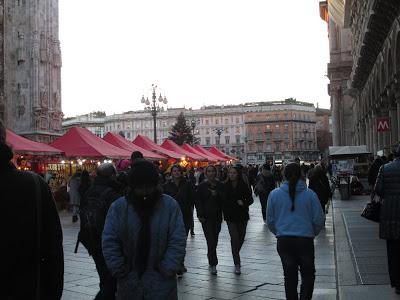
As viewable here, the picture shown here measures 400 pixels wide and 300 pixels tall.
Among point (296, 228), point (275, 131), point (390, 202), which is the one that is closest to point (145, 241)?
point (296, 228)

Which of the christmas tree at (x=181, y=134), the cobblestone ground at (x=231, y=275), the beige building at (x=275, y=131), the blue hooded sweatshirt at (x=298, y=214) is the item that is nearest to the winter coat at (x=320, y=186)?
the cobblestone ground at (x=231, y=275)

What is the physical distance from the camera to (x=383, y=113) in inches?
914

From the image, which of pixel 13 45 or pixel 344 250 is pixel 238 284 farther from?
pixel 13 45

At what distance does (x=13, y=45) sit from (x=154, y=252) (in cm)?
3721

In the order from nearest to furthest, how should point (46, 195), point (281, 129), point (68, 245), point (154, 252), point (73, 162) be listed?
point (46, 195)
point (154, 252)
point (68, 245)
point (73, 162)
point (281, 129)

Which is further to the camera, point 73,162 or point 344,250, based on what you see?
point 73,162

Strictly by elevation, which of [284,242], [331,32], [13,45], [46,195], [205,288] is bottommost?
[205,288]

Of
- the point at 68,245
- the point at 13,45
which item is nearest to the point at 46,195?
the point at 68,245

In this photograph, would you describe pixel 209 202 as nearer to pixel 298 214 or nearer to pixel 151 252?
pixel 298 214

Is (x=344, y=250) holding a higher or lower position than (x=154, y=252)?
lower

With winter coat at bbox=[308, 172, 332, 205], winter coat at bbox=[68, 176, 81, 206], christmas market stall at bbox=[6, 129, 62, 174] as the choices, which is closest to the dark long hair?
winter coat at bbox=[308, 172, 332, 205]

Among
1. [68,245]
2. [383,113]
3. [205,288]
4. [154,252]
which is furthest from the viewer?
[383,113]

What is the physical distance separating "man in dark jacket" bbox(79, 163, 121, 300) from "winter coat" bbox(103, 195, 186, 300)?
67.6 inches

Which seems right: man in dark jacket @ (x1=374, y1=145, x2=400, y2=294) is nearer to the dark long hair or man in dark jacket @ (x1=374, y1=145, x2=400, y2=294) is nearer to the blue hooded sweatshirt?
the blue hooded sweatshirt
